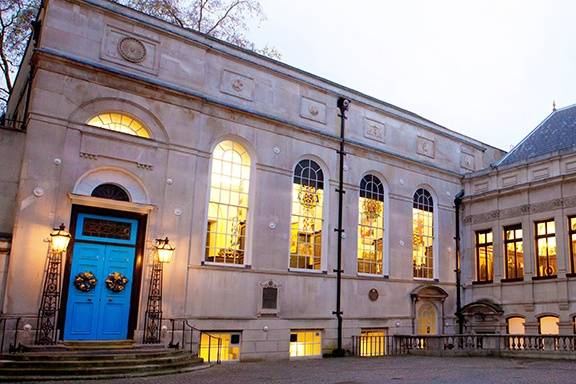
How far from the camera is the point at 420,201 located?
20906 mm

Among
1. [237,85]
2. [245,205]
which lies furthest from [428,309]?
[237,85]

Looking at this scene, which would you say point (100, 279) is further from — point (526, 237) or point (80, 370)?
→ point (526, 237)

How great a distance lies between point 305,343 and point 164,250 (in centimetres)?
569

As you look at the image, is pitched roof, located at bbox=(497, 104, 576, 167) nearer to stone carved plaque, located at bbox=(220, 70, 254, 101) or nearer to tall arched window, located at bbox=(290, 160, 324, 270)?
tall arched window, located at bbox=(290, 160, 324, 270)

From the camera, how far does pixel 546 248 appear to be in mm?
18500

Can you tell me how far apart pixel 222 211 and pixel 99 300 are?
416 centimetres

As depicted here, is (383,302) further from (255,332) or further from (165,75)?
(165,75)

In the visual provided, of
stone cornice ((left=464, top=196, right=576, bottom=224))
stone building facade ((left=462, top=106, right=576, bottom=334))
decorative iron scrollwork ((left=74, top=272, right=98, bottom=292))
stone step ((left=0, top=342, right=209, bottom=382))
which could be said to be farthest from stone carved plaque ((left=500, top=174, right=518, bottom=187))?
decorative iron scrollwork ((left=74, top=272, right=98, bottom=292))

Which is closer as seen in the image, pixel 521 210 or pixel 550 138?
pixel 521 210

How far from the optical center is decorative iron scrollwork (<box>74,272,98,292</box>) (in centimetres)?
1295

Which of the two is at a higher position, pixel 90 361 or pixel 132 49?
pixel 132 49

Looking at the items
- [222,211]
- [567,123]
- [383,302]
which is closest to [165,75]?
[222,211]

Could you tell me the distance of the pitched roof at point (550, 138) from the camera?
20.5 meters

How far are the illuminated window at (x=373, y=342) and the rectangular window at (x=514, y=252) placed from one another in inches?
202
